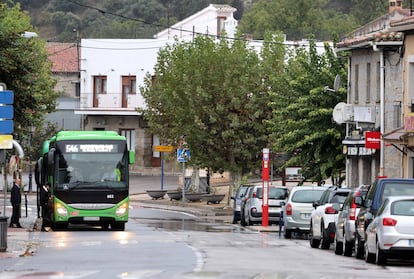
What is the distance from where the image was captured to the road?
22062 mm

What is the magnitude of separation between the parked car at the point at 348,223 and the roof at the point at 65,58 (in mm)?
70225

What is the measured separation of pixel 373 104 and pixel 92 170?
14.1 metres

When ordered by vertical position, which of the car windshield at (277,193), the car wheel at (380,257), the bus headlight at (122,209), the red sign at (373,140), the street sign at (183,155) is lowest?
the car wheel at (380,257)

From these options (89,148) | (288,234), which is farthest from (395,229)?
(89,148)

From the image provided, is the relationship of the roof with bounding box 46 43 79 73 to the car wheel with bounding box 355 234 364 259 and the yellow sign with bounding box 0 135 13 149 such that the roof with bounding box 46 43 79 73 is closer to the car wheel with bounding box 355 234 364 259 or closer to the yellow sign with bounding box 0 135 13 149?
the yellow sign with bounding box 0 135 13 149

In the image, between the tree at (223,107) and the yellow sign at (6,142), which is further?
the tree at (223,107)

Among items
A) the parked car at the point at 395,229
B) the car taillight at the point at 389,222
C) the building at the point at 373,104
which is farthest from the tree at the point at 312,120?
the car taillight at the point at 389,222

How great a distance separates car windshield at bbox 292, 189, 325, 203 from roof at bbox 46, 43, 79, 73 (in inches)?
2427

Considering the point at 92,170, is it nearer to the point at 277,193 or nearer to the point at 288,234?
the point at 288,234

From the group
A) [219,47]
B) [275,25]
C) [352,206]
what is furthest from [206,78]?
[275,25]

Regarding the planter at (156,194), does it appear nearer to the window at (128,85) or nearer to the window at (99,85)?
the window at (128,85)

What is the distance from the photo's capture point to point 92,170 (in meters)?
39.5

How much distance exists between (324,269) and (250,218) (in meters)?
23.9

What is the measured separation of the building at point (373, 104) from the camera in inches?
1838
